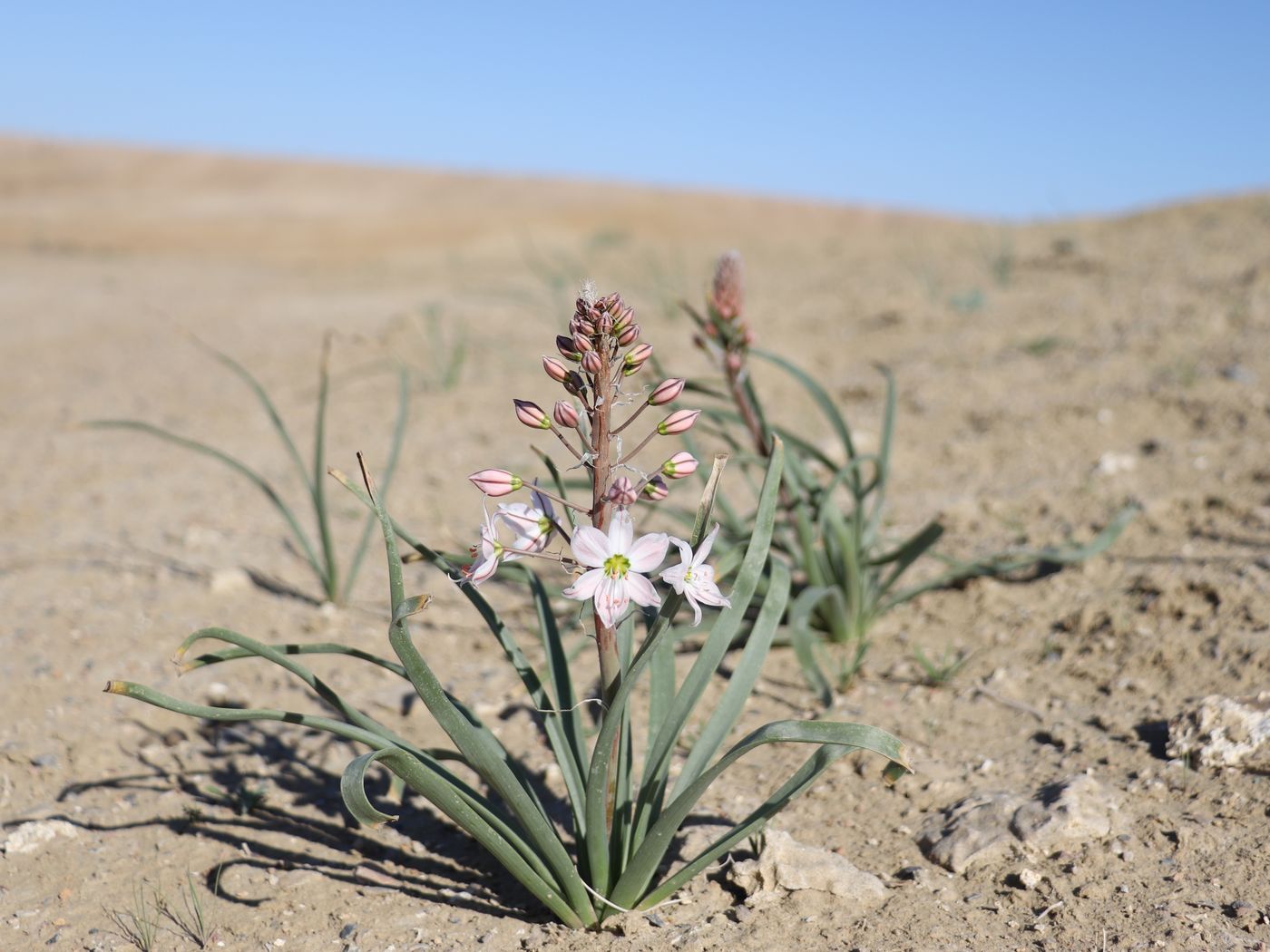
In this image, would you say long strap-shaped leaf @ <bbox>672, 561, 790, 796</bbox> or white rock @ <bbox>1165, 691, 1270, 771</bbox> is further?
white rock @ <bbox>1165, 691, 1270, 771</bbox>

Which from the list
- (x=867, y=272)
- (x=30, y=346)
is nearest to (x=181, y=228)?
(x=30, y=346)

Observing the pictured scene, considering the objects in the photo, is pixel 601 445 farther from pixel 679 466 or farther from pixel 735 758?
pixel 735 758

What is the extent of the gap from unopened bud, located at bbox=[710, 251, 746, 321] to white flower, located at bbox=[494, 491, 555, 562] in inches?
49.0

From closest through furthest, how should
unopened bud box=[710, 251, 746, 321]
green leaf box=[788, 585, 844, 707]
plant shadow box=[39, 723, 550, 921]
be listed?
plant shadow box=[39, 723, 550, 921] → green leaf box=[788, 585, 844, 707] → unopened bud box=[710, 251, 746, 321]

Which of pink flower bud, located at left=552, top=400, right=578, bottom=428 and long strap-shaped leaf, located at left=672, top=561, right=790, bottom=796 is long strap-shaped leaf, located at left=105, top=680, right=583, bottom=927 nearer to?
long strap-shaped leaf, located at left=672, top=561, right=790, bottom=796

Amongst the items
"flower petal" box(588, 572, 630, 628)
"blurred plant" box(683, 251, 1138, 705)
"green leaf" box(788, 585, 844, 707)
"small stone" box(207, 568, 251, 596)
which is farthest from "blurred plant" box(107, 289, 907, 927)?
"small stone" box(207, 568, 251, 596)

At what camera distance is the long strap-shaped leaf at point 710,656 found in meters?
1.81

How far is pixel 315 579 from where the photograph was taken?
360 cm

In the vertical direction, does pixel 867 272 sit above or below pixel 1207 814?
above

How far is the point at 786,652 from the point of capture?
2994 millimetres

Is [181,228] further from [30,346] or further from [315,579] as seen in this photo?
[315,579]

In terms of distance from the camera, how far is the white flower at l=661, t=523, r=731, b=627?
1.53m

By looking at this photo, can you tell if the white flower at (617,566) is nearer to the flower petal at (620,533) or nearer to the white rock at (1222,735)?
the flower petal at (620,533)

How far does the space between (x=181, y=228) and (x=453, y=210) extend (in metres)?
4.93
